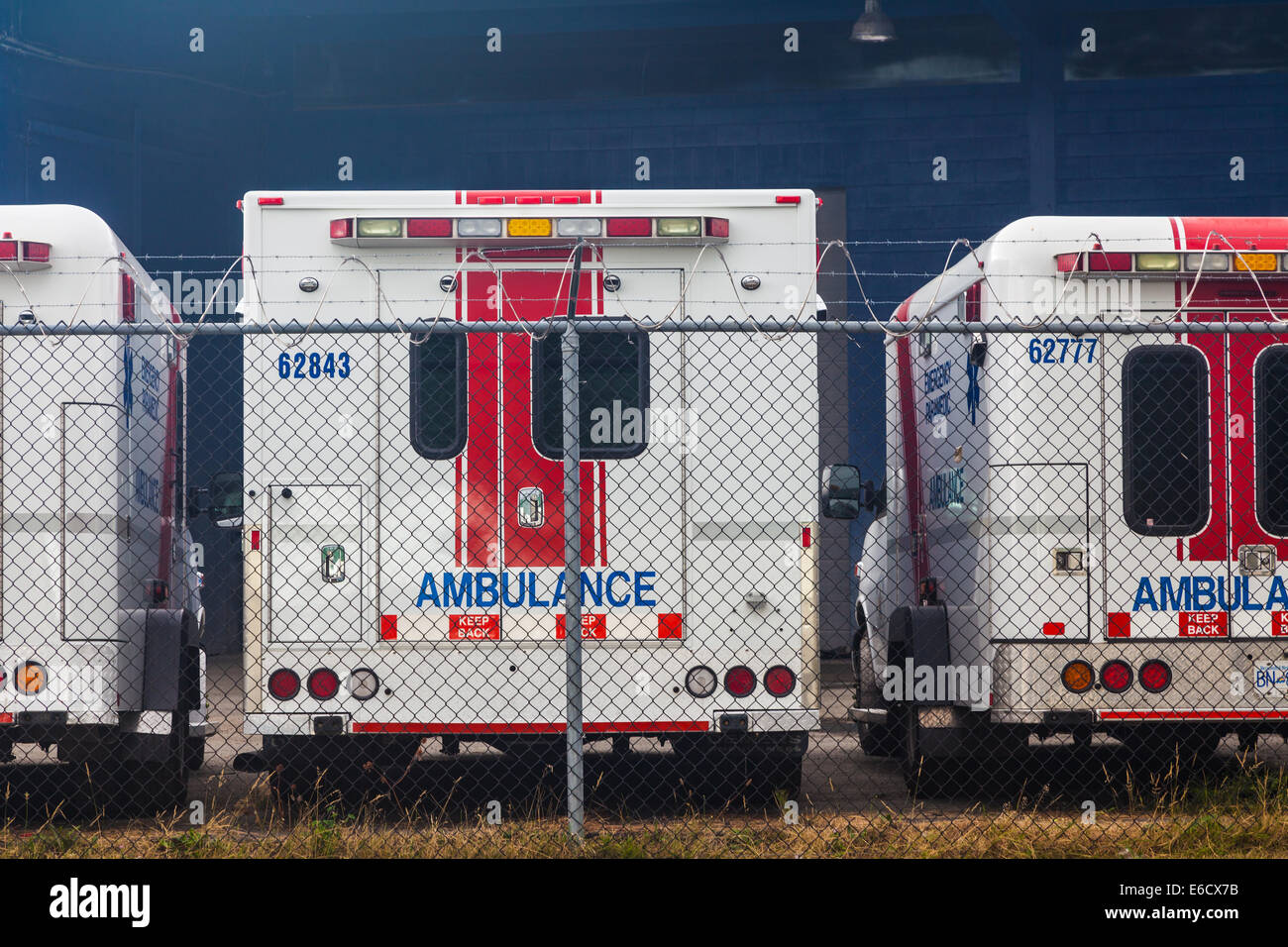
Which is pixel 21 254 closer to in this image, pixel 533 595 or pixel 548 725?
pixel 533 595

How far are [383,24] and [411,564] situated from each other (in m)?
11.0

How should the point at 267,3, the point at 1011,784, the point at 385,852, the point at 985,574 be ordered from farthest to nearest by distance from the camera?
the point at 267,3 → the point at 1011,784 → the point at 985,574 → the point at 385,852

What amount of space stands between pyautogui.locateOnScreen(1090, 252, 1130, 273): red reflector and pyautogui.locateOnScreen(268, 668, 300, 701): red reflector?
4.15 metres

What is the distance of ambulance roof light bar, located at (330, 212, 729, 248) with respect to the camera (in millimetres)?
6664

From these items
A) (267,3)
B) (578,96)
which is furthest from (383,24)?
(578,96)

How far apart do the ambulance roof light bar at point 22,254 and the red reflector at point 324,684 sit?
7.43 ft

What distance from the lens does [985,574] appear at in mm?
6973

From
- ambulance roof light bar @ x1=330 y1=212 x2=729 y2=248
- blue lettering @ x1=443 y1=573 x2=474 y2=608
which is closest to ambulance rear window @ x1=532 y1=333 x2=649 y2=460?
ambulance roof light bar @ x1=330 y1=212 x2=729 y2=248

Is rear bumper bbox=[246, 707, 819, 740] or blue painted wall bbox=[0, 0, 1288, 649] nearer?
rear bumper bbox=[246, 707, 819, 740]

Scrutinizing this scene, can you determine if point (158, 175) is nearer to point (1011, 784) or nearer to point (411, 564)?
point (411, 564)

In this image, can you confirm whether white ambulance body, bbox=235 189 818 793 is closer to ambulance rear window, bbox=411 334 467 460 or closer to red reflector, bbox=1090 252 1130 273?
ambulance rear window, bbox=411 334 467 460

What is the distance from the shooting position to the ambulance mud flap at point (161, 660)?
6.90 metres

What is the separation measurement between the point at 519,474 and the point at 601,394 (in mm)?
540

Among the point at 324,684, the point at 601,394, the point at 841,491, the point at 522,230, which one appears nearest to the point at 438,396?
the point at 601,394
